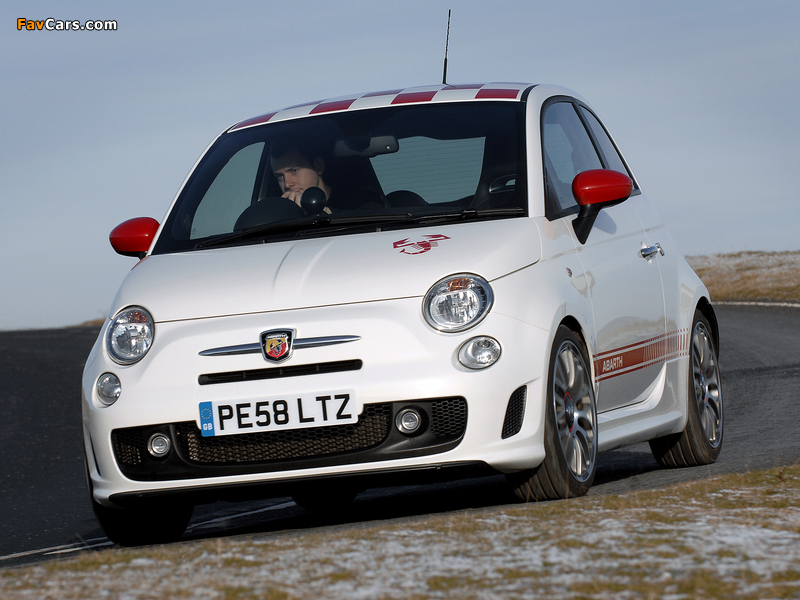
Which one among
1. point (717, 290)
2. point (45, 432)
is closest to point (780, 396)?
point (45, 432)

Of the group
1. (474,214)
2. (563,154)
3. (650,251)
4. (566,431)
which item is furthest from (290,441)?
(650,251)

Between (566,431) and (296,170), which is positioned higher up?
(296,170)

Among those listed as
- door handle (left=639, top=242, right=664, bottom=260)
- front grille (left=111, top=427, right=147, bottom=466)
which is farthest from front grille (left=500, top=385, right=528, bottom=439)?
door handle (left=639, top=242, right=664, bottom=260)

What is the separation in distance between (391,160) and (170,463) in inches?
78.3

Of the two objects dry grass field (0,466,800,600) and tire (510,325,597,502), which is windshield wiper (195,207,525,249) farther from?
dry grass field (0,466,800,600)

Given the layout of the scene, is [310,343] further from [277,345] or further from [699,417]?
[699,417]

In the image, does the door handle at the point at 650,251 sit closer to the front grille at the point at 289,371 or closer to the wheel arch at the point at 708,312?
the wheel arch at the point at 708,312

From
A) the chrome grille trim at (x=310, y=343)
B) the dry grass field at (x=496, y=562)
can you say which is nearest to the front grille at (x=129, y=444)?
the chrome grille trim at (x=310, y=343)

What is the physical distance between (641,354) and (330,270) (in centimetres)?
194

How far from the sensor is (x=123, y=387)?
4820mm

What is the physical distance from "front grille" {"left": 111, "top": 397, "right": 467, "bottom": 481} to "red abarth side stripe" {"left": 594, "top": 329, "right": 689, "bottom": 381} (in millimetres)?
1087

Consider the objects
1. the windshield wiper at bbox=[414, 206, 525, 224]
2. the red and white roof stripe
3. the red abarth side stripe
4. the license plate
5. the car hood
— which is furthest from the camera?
the red and white roof stripe

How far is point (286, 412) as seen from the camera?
459 centimetres

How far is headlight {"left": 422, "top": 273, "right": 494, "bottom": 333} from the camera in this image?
183 inches
